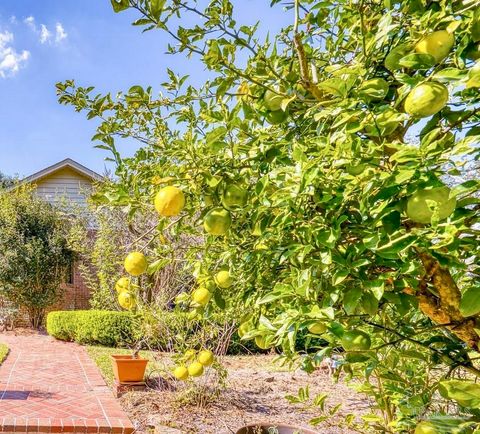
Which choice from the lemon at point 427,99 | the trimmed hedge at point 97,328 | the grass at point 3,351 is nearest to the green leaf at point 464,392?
the lemon at point 427,99

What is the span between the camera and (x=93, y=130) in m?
1.37

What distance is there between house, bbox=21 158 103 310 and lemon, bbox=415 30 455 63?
13372mm

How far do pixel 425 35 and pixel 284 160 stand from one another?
413 mm

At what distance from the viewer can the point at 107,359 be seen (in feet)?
26.6

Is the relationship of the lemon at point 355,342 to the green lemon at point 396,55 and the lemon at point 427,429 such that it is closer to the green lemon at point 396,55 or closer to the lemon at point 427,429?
the lemon at point 427,429

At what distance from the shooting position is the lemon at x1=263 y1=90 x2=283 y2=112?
1056 mm

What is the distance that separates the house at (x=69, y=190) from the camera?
1342 cm

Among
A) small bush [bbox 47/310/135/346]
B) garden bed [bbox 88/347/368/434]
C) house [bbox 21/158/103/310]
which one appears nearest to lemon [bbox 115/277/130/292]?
garden bed [bbox 88/347/368/434]

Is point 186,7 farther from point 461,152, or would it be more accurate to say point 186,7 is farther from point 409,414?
point 409,414

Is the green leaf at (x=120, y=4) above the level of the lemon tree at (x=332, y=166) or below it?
above

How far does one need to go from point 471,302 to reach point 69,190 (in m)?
16.2

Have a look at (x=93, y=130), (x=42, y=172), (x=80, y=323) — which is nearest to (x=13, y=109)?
(x=42, y=172)

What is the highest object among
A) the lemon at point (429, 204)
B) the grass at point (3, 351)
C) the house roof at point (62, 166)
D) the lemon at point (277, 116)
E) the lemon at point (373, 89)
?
the house roof at point (62, 166)

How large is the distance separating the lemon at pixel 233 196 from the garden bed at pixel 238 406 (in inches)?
118
